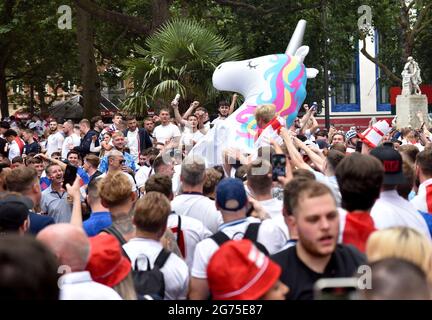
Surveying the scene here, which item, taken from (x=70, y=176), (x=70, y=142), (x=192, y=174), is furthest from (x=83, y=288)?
(x=70, y=142)

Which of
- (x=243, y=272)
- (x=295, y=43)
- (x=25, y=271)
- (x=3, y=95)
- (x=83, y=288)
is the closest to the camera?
(x=25, y=271)

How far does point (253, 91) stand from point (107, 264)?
8.39m

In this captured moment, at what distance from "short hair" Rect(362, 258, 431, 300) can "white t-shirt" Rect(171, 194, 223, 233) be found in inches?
136

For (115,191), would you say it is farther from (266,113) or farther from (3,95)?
(3,95)

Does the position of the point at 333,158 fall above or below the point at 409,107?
below

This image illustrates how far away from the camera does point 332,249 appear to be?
4.15 m

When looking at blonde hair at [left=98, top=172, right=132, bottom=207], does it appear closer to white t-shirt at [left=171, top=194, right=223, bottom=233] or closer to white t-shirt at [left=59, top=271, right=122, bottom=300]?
white t-shirt at [left=171, top=194, right=223, bottom=233]

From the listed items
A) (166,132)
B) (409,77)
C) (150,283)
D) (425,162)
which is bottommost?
(150,283)

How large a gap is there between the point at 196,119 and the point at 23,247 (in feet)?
36.1

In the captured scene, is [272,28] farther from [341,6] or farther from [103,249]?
[103,249]

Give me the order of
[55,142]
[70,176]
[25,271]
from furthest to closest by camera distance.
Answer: [55,142] → [70,176] → [25,271]

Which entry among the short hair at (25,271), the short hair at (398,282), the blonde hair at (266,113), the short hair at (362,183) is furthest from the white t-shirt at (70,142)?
the short hair at (25,271)

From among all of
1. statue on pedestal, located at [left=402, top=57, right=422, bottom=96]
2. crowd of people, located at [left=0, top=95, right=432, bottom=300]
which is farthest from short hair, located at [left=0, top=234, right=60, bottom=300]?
statue on pedestal, located at [left=402, top=57, right=422, bottom=96]

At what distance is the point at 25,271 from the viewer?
2521 millimetres
